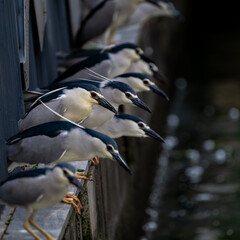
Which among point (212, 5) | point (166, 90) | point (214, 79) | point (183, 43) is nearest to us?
point (166, 90)

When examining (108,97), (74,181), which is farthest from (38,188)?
(108,97)

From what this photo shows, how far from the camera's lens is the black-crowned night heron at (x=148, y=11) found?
1116 centimetres

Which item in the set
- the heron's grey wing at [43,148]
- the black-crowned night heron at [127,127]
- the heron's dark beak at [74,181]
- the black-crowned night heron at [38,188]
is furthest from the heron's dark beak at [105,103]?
the heron's dark beak at [74,181]

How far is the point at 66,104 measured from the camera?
6.23 m

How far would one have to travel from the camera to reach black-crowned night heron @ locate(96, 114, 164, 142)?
6.66 m

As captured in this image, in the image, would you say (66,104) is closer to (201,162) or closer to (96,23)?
(96,23)

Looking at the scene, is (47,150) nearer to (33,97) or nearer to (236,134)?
(33,97)

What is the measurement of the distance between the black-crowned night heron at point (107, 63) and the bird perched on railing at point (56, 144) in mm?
2001

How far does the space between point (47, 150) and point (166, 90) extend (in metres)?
8.09

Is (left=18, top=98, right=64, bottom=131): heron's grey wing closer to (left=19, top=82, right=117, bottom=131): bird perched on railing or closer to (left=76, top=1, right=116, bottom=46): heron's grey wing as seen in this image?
(left=19, top=82, right=117, bottom=131): bird perched on railing

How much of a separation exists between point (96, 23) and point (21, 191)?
5.48 meters

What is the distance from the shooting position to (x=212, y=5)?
20.0 meters

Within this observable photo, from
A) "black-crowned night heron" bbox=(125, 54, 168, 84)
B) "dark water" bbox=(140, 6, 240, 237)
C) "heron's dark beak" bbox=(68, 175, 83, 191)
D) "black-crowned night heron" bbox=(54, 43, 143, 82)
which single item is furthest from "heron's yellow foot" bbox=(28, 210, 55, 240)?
"dark water" bbox=(140, 6, 240, 237)

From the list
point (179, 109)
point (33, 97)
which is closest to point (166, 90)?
point (179, 109)
